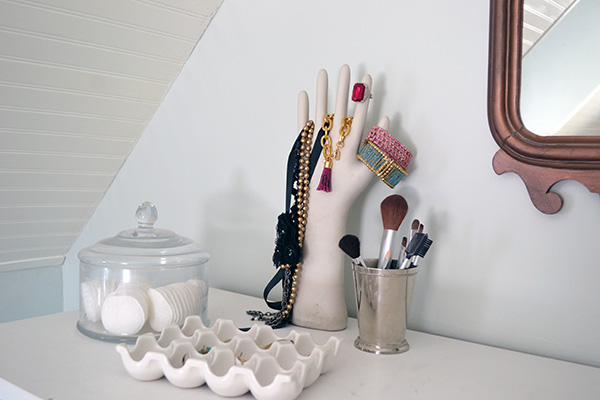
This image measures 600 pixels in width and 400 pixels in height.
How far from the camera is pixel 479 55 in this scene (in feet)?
2.95

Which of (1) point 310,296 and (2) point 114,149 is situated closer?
(1) point 310,296

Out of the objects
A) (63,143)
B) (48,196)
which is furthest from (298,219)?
(48,196)

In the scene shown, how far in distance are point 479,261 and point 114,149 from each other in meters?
1.02

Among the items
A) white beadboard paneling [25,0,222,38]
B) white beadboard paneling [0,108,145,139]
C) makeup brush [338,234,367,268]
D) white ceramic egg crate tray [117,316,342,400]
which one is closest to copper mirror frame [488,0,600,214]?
makeup brush [338,234,367,268]

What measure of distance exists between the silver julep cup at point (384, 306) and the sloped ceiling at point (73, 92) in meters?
0.79

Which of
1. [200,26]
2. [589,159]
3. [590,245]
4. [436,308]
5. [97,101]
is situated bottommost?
[436,308]

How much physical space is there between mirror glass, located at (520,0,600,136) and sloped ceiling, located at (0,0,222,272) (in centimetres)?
75

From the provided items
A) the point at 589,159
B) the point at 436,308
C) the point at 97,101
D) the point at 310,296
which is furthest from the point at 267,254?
the point at 589,159

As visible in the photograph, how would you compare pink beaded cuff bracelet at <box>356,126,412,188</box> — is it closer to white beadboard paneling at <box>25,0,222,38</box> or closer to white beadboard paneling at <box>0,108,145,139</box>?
white beadboard paneling at <box>25,0,222,38</box>

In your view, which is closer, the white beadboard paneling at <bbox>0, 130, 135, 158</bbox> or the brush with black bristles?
the brush with black bristles

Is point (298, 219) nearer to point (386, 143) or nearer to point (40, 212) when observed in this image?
point (386, 143)

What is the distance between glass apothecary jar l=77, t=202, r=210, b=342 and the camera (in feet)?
2.72

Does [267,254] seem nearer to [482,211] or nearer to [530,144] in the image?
[482,211]

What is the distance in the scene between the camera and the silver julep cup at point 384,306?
799 millimetres
